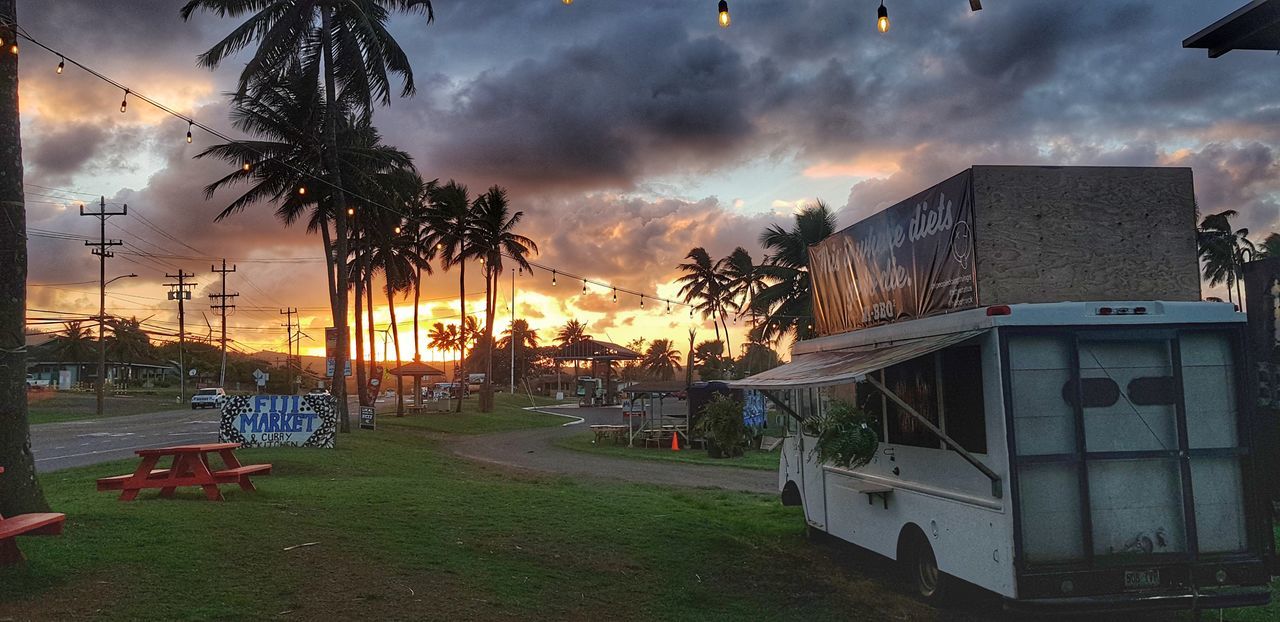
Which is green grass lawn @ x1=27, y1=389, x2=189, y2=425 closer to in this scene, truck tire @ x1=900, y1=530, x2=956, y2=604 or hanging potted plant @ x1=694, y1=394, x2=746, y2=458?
hanging potted plant @ x1=694, y1=394, x2=746, y2=458

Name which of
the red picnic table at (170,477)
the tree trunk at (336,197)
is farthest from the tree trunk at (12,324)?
the tree trunk at (336,197)

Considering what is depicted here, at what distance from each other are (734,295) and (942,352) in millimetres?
54587

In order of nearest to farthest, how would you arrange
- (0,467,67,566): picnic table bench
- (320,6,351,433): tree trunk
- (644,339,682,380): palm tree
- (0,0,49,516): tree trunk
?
(0,467,67,566): picnic table bench → (0,0,49,516): tree trunk → (320,6,351,433): tree trunk → (644,339,682,380): palm tree

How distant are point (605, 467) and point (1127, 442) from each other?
1726 centimetres

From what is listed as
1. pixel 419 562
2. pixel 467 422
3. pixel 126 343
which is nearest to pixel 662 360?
pixel 126 343

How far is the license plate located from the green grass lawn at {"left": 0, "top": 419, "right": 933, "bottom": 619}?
5.14 ft

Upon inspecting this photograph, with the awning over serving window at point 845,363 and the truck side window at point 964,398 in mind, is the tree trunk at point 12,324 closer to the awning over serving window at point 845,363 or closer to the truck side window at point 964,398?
the awning over serving window at point 845,363

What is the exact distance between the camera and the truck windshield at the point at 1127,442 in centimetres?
615

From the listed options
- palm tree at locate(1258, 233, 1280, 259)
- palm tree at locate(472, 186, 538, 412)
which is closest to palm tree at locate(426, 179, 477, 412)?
palm tree at locate(472, 186, 538, 412)

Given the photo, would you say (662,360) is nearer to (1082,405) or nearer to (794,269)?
(794,269)

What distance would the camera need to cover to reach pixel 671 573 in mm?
8344

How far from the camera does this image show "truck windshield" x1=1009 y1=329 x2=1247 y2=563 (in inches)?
242

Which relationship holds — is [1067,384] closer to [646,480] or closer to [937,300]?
[937,300]

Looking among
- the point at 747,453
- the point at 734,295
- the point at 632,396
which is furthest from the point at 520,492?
the point at 734,295
